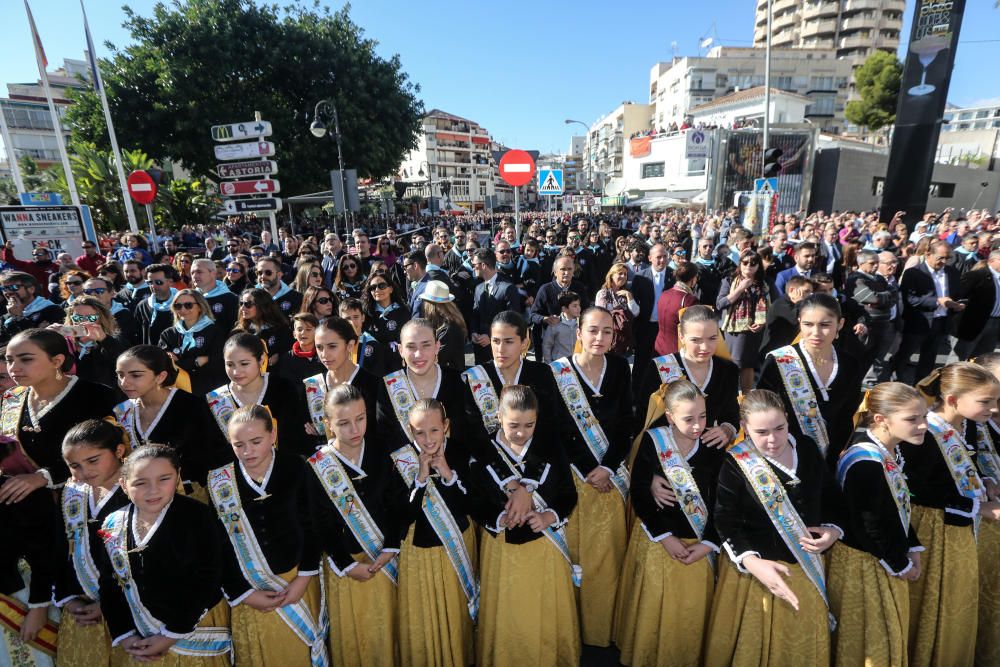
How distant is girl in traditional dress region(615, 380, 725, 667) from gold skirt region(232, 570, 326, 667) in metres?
1.69

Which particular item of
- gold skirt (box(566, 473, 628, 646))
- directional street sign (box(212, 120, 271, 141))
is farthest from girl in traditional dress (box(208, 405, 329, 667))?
directional street sign (box(212, 120, 271, 141))

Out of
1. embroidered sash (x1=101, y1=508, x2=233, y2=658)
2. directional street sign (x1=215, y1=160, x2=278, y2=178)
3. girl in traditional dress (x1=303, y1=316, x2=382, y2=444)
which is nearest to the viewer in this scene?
embroidered sash (x1=101, y1=508, x2=233, y2=658)

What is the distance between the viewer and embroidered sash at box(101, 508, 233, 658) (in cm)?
203

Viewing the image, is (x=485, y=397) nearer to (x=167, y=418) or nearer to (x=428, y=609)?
(x=428, y=609)

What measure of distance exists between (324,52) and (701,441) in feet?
82.8

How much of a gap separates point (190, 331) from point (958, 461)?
5328 millimetres

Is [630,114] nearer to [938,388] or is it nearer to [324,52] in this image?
[324,52]

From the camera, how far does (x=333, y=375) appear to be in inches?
126

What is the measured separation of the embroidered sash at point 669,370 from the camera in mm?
2936

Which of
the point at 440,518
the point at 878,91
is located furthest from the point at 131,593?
the point at 878,91

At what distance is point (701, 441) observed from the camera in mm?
2500

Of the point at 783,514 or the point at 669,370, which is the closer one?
the point at 783,514

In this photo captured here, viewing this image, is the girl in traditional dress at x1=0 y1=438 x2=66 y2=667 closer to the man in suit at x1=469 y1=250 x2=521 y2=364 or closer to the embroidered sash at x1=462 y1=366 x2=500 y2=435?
the embroidered sash at x1=462 y1=366 x2=500 y2=435

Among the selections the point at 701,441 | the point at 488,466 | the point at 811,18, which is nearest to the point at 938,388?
the point at 701,441
